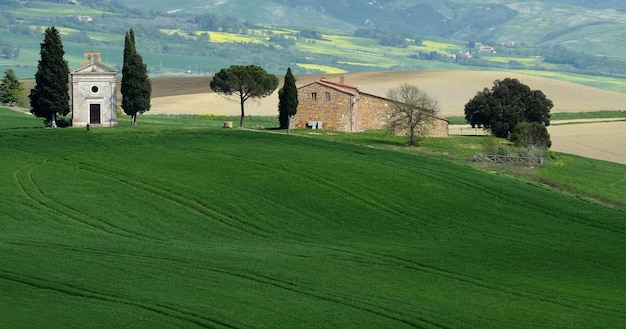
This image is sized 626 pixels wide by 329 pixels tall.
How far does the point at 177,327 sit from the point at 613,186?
5406cm

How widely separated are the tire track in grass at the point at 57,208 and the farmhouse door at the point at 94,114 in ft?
55.1

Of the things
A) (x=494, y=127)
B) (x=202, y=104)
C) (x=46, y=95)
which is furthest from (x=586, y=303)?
(x=202, y=104)

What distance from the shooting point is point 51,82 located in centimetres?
9562

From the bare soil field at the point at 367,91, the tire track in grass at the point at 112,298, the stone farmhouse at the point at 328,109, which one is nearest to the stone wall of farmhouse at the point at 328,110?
the stone farmhouse at the point at 328,109

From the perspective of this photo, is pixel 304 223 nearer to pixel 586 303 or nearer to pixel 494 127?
pixel 586 303

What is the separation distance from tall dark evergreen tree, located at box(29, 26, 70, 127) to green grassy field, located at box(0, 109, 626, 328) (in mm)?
2738

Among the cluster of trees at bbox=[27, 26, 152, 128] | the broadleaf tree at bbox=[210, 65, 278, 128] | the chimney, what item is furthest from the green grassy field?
the broadleaf tree at bbox=[210, 65, 278, 128]

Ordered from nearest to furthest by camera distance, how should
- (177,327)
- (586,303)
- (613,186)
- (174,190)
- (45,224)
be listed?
(177,327) < (586,303) < (45,224) < (174,190) < (613,186)

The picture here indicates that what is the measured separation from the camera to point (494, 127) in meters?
116

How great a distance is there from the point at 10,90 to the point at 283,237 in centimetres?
8096

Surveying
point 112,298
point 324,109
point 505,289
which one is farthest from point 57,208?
point 324,109

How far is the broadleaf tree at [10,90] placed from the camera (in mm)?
140750

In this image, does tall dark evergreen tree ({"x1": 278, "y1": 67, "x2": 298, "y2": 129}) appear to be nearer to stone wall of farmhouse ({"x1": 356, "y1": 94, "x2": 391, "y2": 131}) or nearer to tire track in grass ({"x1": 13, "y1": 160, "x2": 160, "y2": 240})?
stone wall of farmhouse ({"x1": 356, "y1": 94, "x2": 391, "y2": 131})

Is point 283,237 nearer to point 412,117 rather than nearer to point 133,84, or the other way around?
point 133,84
